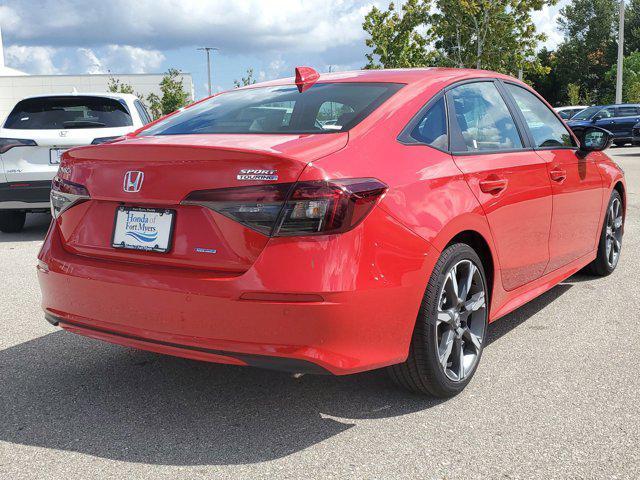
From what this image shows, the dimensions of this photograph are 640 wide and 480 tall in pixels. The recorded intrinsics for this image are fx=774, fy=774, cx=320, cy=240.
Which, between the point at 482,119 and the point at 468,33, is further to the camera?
the point at 468,33

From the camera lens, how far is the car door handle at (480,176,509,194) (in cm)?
377

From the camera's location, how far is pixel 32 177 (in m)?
8.23

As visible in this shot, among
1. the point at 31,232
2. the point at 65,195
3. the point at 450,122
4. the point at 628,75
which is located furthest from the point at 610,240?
the point at 628,75

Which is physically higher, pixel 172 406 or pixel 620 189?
pixel 620 189

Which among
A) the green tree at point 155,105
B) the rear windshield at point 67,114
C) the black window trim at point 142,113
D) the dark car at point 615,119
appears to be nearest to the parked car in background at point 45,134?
the rear windshield at point 67,114

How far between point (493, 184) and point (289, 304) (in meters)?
1.45

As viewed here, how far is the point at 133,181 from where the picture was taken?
10.5 feet

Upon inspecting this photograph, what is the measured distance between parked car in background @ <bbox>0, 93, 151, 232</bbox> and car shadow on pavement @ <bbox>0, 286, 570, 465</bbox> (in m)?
4.23

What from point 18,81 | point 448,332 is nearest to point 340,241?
point 448,332

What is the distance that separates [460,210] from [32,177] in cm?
602

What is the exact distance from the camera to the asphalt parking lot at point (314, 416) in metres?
2.94

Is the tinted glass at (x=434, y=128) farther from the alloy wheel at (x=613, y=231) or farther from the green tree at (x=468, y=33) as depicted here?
the green tree at (x=468, y=33)

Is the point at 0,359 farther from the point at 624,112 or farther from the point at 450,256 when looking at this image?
the point at 624,112

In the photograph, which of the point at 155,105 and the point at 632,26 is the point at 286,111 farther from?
the point at 632,26
